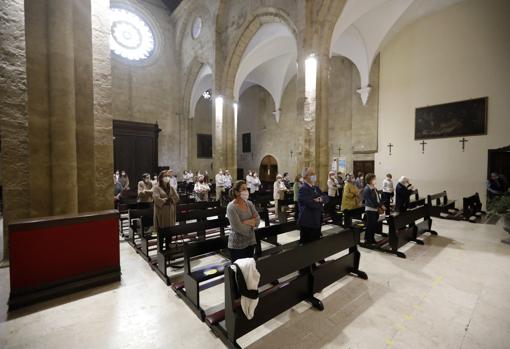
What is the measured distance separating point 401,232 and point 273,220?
3778 millimetres

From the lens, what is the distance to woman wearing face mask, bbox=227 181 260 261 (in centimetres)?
316

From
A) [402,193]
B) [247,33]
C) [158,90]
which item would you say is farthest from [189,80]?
[402,193]

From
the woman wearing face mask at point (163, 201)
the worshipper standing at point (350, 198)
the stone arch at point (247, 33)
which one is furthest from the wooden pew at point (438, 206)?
the stone arch at point (247, 33)

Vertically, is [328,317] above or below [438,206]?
below

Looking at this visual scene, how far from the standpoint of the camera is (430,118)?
10695 mm

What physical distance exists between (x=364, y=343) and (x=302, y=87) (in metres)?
7.63

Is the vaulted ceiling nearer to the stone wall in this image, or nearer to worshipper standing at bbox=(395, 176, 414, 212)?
worshipper standing at bbox=(395, 176, 414, 212)

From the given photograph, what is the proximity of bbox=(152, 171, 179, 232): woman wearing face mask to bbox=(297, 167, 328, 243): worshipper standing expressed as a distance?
2.61m

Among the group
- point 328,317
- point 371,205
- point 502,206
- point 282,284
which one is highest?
Answer: point 371,205

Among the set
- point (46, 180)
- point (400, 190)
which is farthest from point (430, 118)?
point (46, 180)

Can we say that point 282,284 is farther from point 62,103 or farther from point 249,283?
point 62,103

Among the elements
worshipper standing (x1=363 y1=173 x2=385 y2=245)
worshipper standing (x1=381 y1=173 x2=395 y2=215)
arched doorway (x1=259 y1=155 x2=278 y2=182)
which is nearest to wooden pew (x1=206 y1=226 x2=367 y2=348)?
worshipper standing (x1=363 y1=173 x2=385 y2=245)

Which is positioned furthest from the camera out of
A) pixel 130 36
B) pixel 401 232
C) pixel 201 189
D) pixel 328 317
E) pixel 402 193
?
pixel 130 36

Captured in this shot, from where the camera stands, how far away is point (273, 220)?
7883 millimetres
